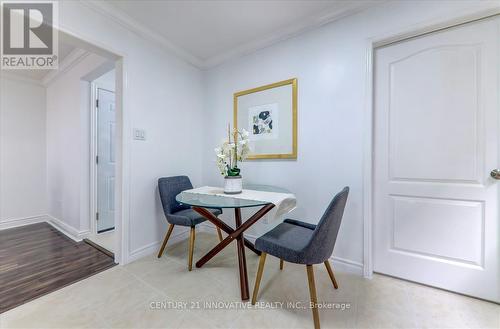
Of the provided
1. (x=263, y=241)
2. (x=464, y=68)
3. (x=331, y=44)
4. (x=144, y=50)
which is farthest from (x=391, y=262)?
(x=144, y=50)

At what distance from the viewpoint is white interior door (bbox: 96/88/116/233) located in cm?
287

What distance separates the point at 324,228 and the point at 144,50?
249cm

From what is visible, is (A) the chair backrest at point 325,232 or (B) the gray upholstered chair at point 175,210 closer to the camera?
(A) the chair backrest at point 325,232

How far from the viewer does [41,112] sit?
11.6 feet

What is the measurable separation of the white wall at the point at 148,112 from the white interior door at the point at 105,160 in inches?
44.3

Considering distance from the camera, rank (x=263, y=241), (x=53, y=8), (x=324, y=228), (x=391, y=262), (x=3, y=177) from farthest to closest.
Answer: (x=3, y=177) < (x=391, y=262) < (x=53, y=8) < (x=263, y=241) < (x=324, y=228)

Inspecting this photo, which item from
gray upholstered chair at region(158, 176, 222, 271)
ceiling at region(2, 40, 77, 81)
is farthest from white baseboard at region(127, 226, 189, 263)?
ceiling at region(2, 40, 77, 81)

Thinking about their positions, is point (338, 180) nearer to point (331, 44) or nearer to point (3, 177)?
point (331, 44)

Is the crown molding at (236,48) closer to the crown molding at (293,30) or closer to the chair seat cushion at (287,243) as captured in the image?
the crown molding at (293,30)

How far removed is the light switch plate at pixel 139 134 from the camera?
2.15 metres

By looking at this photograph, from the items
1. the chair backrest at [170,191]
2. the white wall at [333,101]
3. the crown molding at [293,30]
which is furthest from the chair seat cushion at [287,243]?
the crown molding at [293,30]

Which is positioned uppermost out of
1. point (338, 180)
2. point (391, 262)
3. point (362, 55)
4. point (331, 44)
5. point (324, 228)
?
point (331, 44)

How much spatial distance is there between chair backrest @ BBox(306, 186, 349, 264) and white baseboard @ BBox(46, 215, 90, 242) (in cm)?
298

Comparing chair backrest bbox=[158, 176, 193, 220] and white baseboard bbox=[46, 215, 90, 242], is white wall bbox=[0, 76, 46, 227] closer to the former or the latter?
white baseboard bbox=[46, 215, 90, 242]
